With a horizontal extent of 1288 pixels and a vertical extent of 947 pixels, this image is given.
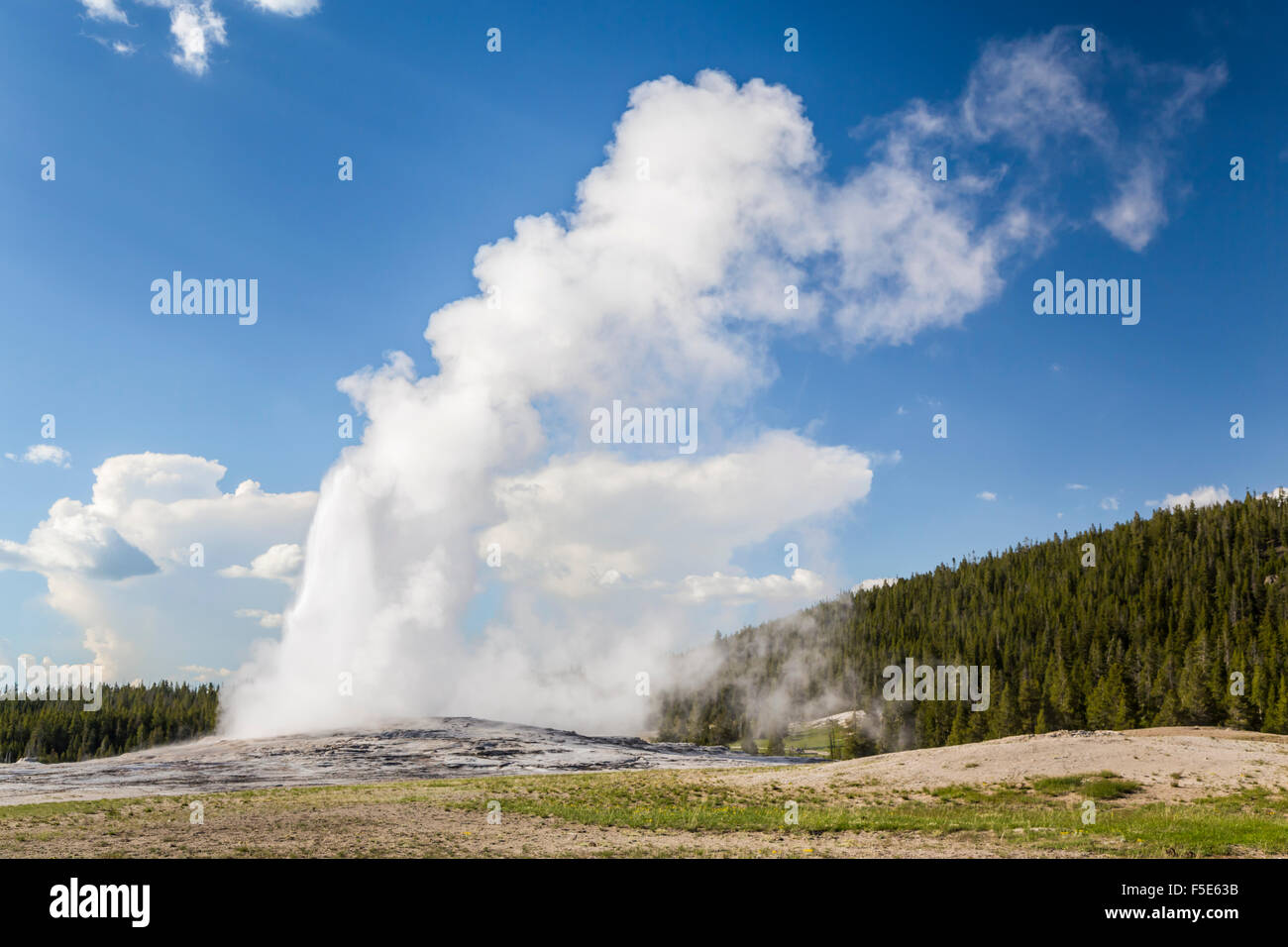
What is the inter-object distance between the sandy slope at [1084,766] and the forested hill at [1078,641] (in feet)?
182

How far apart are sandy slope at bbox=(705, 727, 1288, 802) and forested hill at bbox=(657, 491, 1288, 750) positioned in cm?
5555

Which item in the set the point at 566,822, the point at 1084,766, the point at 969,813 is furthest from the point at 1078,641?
the point at 566,822

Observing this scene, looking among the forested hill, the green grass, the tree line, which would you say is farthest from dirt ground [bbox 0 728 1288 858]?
the tree line

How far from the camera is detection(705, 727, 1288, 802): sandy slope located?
35.9 metres

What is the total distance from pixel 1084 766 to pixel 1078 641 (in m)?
106

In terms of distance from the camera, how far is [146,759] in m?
76.9

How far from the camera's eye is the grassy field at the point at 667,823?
20844mm

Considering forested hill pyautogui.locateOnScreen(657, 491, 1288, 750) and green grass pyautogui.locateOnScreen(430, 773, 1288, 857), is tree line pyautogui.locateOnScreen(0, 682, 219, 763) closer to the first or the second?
forested hill pyautogui.locateOnScreen(657, 491, 1288, 750)

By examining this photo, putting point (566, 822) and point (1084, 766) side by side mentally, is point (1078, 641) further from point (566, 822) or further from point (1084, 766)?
point (566, 822)

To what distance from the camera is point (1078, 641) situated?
431ft

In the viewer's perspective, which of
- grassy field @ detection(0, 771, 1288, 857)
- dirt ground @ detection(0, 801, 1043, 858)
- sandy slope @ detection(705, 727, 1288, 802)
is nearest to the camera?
dirt ground @ detection(0, 801, 1043, 858)
